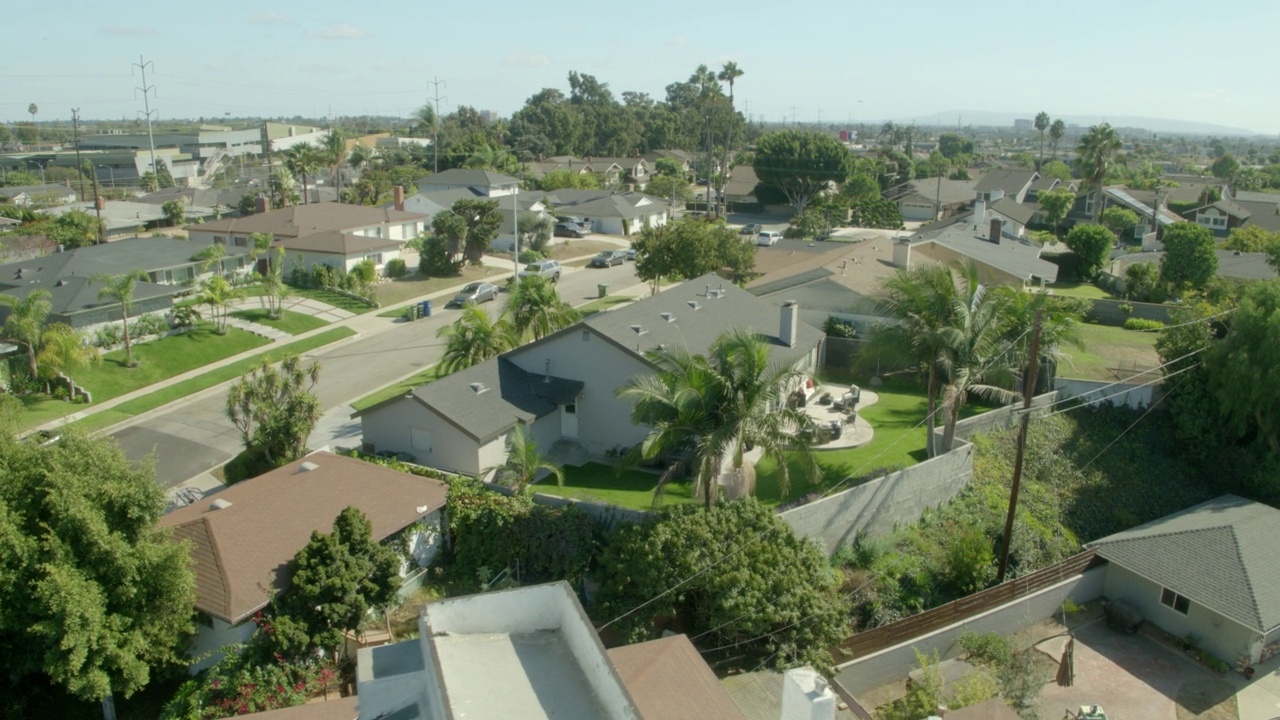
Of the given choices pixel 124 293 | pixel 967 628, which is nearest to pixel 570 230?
pixel 124 293

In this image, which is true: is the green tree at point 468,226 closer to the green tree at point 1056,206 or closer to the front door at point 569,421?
the front door at point 569,421

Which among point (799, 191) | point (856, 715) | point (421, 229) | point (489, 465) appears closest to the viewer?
point (856, 715)

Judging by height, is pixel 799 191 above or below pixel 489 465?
above

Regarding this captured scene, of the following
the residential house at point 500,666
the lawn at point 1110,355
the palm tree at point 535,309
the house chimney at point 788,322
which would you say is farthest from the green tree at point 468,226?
the residential house at point 500,666

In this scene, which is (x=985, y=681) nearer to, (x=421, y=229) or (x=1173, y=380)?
(x=1173, y=380)

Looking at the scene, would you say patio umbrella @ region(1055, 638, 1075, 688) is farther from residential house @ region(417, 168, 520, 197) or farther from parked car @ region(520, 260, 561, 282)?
residential house @ region(417, 168, 520, 197)

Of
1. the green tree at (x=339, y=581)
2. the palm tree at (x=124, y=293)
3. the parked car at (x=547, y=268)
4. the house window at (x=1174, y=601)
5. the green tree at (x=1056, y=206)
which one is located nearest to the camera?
Answer: the green tree at (x=339, y=581)

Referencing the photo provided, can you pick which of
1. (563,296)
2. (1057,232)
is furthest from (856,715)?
(1057,232)
